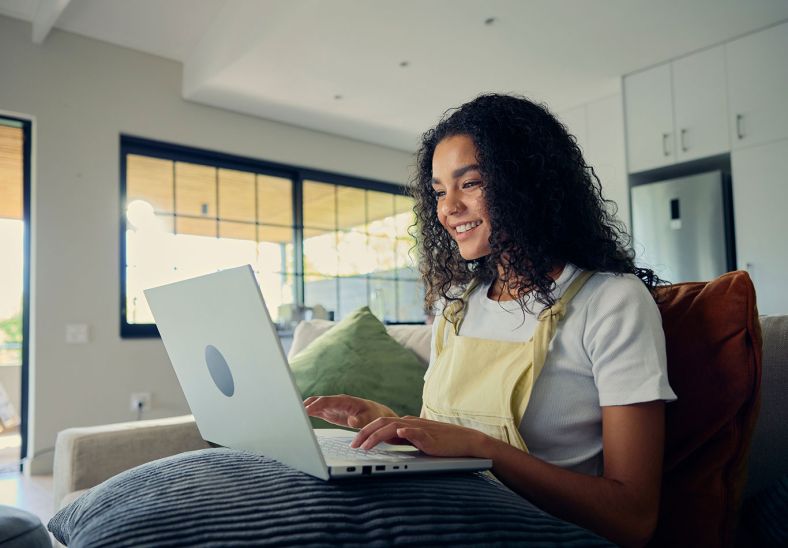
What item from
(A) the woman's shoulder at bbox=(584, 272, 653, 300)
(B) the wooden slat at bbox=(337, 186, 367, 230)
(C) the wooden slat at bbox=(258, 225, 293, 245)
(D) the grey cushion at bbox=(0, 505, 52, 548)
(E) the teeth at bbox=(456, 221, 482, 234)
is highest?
(B) the wooden slat at bbox=(337, 186, 367, 230)

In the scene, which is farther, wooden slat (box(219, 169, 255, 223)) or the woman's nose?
wooden slat (box(219, 169, 255, 223))

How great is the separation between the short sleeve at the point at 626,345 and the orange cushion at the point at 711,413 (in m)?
0.11

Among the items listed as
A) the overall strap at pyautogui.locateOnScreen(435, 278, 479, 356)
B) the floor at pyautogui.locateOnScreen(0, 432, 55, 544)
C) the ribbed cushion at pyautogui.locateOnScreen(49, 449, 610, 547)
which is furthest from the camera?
the floor at pyautogui.locateOnScreen(0, 432, 55, 544)

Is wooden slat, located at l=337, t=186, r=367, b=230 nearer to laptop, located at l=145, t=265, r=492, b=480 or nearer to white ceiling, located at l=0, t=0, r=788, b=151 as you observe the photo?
white ceiling, located at l=0, t=0, r=788, b=151

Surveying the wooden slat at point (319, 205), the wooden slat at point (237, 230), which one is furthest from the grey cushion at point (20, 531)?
the wooden slat at point (319, 205)

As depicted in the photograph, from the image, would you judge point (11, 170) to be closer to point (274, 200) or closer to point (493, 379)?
point (274, 200)

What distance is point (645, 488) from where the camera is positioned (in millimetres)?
869

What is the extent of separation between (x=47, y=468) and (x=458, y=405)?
11.5 ft

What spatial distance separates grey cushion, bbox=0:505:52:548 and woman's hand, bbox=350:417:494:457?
0.78 m

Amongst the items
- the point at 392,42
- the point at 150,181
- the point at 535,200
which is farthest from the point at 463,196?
the point at 150,181

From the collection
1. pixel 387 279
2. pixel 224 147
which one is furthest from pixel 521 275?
pixel 387 279

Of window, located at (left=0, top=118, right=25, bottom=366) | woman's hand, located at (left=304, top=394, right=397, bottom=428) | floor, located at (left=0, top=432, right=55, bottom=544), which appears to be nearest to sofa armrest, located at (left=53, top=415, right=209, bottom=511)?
woman's hand, located at (left=304, top=394, right=397, bottom=428)

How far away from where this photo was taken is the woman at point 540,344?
870mm

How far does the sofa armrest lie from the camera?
1.55 metres
